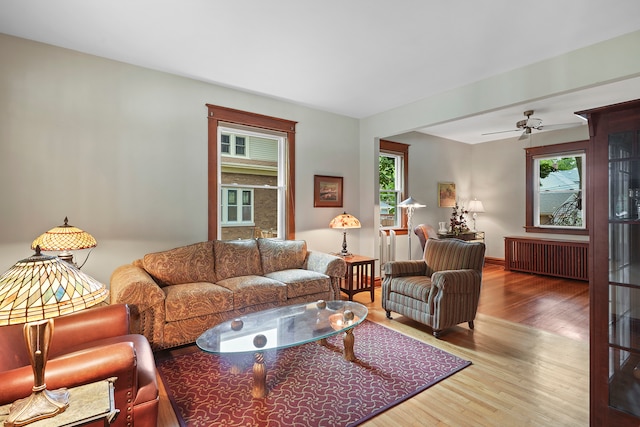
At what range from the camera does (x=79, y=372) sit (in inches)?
54.2

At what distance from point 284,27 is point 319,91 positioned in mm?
1473

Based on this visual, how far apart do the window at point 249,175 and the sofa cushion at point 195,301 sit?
100cm

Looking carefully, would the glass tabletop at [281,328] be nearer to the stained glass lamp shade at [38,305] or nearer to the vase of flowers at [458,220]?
the stained glass lamp shade at [38,305]

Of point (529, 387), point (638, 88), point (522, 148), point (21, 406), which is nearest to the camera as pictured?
point (21, 406)

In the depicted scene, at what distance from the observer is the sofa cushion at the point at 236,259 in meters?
3.60

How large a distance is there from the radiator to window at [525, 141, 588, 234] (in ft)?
1.29

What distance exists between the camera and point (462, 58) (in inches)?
124

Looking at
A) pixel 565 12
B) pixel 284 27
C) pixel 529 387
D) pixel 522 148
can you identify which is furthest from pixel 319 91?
pixel 522 148

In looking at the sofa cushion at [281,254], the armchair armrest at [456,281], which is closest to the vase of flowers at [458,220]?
the armchair armrest at [456,281]

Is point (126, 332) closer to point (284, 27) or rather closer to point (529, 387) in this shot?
point (284, 27)

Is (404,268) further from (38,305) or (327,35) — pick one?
(38,305)

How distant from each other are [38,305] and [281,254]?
9.76 ft

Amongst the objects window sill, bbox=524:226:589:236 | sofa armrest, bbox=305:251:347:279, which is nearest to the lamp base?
sofa armrest, bbox=305:251:347:279

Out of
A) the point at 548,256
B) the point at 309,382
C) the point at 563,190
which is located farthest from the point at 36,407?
the point at 563,190
